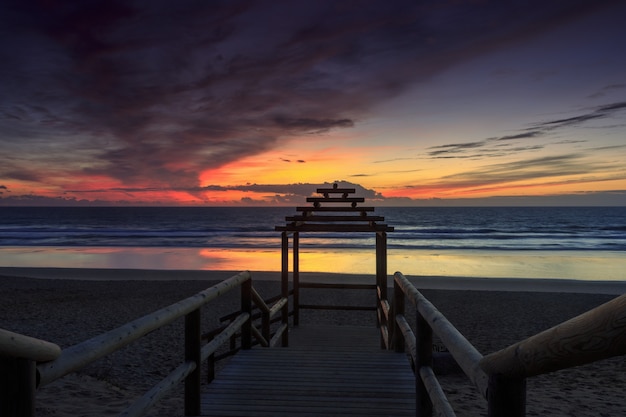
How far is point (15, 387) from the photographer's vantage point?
1503 millimetres

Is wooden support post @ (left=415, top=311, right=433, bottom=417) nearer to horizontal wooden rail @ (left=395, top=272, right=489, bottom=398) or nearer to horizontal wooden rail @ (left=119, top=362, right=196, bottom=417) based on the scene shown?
horizontal wooden rail @ (left=395, top=272, right=489, bottom=398)

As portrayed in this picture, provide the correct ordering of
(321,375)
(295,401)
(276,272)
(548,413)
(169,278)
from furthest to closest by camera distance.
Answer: (276,272) → (169,278) → (548,413) → (321,375) → (295,401)

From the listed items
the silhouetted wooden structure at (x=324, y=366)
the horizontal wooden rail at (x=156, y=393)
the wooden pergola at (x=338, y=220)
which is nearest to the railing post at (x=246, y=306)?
the silhouetted wooden structure at (x=324, y=366)

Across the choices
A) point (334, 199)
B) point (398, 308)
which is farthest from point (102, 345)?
point (334, 199)

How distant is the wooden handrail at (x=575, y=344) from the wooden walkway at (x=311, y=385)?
2.47 meters

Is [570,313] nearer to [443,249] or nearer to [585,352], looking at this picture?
[585,352]

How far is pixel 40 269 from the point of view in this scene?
23891mm

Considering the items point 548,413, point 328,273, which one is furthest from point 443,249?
point 548,413

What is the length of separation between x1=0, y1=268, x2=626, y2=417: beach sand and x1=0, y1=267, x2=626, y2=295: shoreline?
5 centimetres

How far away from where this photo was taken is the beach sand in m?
7.02

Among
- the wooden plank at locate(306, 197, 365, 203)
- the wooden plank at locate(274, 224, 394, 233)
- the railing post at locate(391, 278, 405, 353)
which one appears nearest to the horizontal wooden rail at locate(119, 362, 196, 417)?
the railing post at locate(391, 278, 405, 353)

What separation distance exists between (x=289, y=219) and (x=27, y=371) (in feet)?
24.2

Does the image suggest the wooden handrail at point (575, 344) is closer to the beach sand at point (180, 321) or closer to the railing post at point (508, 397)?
the railing post at point (508, 397)

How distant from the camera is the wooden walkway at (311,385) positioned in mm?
3705
